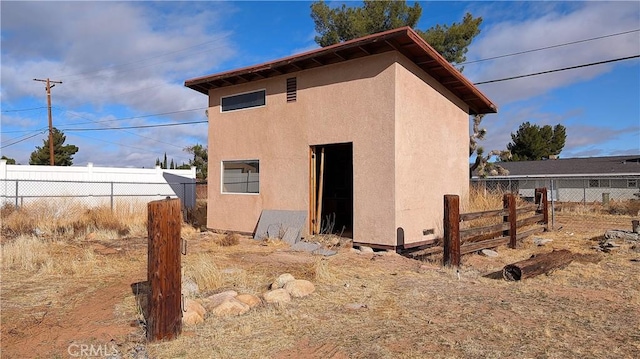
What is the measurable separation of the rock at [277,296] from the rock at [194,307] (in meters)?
0.84

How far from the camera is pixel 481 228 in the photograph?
892 centimetres

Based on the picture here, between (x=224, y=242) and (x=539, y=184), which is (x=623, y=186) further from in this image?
(x=224, y=242)

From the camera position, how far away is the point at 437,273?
7.23 meters

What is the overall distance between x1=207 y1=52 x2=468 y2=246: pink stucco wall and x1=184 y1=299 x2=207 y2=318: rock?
5188mm

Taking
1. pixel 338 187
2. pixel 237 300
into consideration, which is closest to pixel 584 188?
pixel 338 187

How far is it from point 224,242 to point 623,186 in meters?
30.4

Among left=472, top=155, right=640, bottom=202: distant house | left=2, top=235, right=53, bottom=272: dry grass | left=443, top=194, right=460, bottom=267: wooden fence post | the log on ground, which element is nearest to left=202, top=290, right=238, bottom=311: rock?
left=2, top=235, right=53, bottom=272: dry grass

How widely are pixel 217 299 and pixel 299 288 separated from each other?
1.12 metres

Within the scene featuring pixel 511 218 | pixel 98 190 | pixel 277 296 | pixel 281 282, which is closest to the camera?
pixel 277 296

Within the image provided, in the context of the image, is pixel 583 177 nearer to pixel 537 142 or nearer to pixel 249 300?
pixel 537 142

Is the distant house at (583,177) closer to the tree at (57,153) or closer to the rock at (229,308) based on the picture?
the rock at (229,308)

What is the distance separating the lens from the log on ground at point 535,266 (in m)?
6.66

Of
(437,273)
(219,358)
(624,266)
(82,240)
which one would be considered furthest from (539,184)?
(219,358)

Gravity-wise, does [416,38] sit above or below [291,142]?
above
